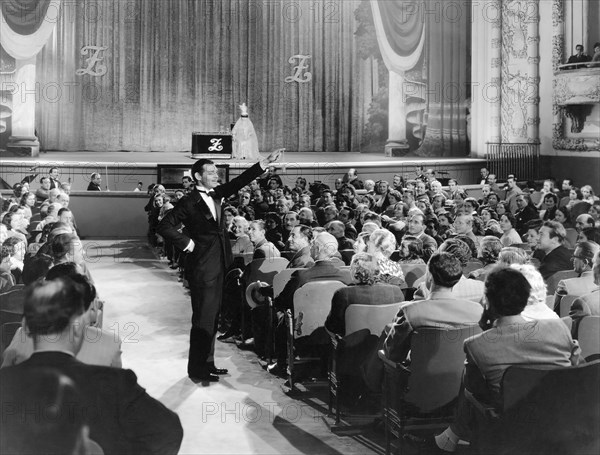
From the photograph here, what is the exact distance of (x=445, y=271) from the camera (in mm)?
3492

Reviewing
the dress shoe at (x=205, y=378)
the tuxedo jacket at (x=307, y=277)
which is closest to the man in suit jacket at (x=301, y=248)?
the tuxedo jacket at (x=307, y=277)

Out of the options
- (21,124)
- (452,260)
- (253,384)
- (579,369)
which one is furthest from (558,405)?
(21,124)

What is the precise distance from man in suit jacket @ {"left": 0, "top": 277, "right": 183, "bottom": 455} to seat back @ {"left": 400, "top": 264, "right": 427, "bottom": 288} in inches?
123

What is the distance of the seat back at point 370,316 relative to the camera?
4004 millimetres

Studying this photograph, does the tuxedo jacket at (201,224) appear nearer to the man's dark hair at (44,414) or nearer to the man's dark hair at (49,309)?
the man's dark hair at (49,309)

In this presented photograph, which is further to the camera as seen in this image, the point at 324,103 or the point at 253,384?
the point at 324,103

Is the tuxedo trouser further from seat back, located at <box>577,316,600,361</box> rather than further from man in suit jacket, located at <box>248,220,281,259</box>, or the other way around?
seat back, located at <box>577,316,600,361</box>

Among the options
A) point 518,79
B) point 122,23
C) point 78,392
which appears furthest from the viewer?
point 122,23

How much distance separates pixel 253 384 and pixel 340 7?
639 inches

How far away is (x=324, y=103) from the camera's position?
20.7 m

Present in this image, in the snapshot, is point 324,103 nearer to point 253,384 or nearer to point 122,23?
point 122,23

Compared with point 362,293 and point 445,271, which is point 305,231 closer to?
point 362,293

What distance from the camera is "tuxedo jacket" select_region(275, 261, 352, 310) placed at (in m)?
4.84

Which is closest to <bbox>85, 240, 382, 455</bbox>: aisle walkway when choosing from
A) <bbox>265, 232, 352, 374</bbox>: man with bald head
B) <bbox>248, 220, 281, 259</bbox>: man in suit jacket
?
<bbox>265, 232, 352, 374</bbox>: man with bald head
